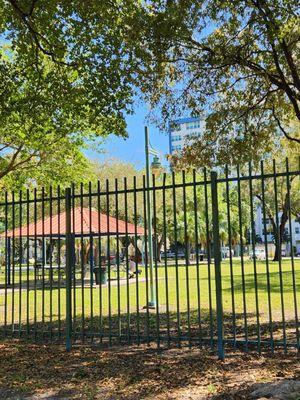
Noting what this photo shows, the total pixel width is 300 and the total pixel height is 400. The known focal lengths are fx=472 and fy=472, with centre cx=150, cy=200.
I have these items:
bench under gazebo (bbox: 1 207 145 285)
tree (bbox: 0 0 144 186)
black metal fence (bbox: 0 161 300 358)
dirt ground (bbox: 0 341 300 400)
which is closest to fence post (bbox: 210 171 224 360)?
black metal fence (bbox: 0 161 300 358)

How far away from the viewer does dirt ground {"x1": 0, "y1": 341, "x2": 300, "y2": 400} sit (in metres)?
5.67

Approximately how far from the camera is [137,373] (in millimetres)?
6453

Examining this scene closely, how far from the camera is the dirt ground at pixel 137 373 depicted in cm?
567

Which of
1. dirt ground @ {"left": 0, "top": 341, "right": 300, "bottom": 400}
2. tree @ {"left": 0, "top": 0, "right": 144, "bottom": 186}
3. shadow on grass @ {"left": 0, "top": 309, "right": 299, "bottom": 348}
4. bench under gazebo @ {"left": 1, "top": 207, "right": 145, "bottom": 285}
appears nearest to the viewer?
dirt ground @ {"left": 0, "top": 341, "right": 300, "bottom": 400}

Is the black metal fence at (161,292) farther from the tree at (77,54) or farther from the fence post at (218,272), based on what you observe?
the tree at (77,54)

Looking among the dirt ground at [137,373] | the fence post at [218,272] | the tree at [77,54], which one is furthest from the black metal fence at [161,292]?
the tree at [77,54]

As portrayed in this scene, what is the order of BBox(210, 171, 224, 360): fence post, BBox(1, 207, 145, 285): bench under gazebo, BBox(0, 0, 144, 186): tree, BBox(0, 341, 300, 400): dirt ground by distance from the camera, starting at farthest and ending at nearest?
BBox(0, 0, 144, 186): tree, BBox(1, 207, 145, 285): bench under gazebo, BBox(210, 171, 224, 360): fence post, BBox(0, 341, 300, 400): dirt ground

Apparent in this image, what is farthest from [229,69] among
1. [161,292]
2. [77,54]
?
[161,292]

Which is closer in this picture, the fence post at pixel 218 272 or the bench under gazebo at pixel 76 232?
the fence post at pixel 218 272

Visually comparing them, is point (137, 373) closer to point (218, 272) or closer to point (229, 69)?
point (218, 272)

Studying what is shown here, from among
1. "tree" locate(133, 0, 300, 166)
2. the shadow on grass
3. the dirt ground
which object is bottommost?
the dirt ground

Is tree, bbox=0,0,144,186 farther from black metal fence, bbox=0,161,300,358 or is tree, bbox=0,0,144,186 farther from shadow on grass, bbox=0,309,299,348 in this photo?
shadow on grass, bbox=0,309,299,348

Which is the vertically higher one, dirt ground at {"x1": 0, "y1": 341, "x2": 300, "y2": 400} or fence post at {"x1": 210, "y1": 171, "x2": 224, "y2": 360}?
→ fence post at {"x1": 210, "y1": 171, "x2": 224, "y2": 360}

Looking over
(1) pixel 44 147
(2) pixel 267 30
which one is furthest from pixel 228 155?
(1) pixel 44 147
